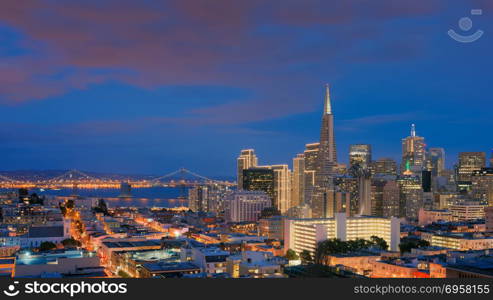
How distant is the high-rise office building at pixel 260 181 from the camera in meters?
47.5

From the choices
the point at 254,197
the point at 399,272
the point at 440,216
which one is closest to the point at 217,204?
the point at 254,197

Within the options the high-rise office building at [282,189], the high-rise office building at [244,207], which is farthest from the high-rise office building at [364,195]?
the high-rise office building at [282,189]

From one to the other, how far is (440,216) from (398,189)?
8.40 m

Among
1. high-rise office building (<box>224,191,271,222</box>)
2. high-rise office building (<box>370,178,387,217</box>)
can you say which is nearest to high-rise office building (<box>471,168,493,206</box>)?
high-rise office building (<box>370,178,387,217</box>)

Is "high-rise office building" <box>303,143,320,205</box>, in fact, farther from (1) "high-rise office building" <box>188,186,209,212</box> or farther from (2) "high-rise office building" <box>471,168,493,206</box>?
(2) "high-rise office building" <box>471,168,493,206</box>

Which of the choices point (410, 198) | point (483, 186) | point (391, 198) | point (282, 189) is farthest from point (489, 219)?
point (282, 189)

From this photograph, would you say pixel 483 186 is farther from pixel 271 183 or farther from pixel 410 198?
pixel 271 183

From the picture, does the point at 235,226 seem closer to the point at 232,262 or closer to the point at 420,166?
the point at 232,262

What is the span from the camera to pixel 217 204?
1807 inches

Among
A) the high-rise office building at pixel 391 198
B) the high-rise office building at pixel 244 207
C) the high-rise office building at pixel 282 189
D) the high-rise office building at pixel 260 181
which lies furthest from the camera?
the high-rise office building at pixel 282 189

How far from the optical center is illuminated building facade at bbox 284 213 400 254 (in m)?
18.3

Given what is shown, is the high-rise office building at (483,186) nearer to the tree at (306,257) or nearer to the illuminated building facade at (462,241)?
the illuminated building facade at (462,241)

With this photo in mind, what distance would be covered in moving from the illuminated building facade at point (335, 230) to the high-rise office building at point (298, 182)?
92.5 feet

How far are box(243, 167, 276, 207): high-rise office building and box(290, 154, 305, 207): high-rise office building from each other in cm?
282
